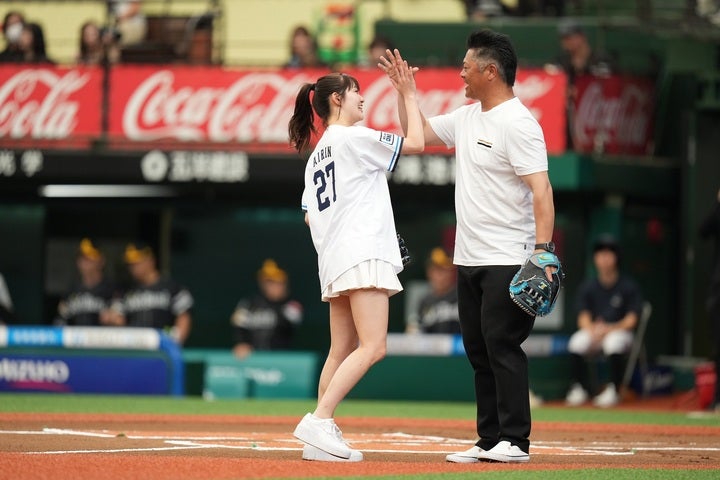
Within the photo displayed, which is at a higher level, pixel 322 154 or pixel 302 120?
pixel 302 120

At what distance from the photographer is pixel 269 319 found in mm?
16047

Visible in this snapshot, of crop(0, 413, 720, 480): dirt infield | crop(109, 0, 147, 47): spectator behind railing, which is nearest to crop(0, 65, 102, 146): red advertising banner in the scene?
crop(109, 0, 147, 47): spectator behind railing

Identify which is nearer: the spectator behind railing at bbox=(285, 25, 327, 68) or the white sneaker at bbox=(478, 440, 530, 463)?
the white sneaker at bbox=(478, 440, 530, 463)

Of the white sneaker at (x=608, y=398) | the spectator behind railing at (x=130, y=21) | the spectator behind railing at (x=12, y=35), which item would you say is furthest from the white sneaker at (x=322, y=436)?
the spectator behind railing at (x=130, y=21)

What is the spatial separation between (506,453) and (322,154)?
175 centimetres

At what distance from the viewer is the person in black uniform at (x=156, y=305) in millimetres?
15805

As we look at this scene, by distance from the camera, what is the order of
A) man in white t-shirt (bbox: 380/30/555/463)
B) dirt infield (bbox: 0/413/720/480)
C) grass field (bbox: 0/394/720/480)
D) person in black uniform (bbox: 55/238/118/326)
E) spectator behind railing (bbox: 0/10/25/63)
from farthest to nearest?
1. spectator behind railing (bbox: 0/10/25/63)
2. person in black uniform (bbox: 55/238/118/326)
3. grass field (bbox: 0/394/720/480)
4. man in white t-shirt (bbox: 380/30/555/463)
5. dirt infield (bbox: 0/413/720/480)

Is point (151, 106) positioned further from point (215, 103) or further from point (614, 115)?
point (614, 115)

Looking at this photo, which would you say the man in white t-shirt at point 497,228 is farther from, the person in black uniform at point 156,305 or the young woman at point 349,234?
the person in black uniform at point 156,305

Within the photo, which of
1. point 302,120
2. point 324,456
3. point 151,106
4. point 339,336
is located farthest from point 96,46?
point 324,456

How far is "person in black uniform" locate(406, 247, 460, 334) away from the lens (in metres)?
15.5

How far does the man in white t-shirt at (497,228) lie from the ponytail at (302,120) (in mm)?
489

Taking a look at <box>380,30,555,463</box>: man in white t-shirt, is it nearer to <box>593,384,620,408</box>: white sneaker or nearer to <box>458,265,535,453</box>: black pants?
<box>458,265,535,453</box>: black pants

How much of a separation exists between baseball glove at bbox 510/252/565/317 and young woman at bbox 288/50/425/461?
63cm
